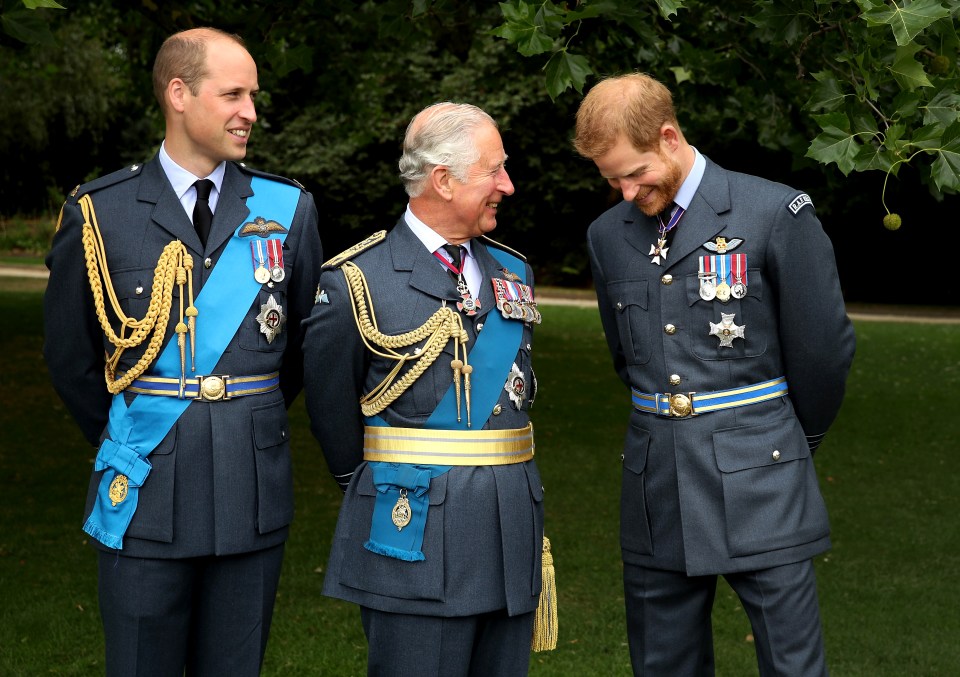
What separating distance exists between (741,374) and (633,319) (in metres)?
0.35

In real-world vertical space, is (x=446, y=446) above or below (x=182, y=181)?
below

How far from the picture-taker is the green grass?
556 centimetres

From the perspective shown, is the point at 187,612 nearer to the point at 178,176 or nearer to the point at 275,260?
the point at 275,260

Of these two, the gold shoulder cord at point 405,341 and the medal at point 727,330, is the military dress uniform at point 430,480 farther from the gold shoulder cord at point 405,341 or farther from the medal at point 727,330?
the medal at point 727,330

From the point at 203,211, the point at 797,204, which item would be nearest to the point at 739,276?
the point at 797,204

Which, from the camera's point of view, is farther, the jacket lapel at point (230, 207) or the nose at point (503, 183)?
the jacket lapel at point (230, 207)

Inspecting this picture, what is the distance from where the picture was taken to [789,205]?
3521 millimetres

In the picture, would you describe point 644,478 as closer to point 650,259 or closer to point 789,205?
point 650,259

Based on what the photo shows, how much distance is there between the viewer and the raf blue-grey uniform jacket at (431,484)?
319 centimetres

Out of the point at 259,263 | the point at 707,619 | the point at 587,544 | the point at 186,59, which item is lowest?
the point at 587,544

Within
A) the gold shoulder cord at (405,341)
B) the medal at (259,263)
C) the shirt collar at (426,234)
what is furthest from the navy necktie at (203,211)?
the shirt collar at (426,234)

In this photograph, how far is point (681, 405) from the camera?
140 inches

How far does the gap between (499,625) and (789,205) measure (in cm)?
140

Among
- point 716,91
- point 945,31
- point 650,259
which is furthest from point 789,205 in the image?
point 716,91
